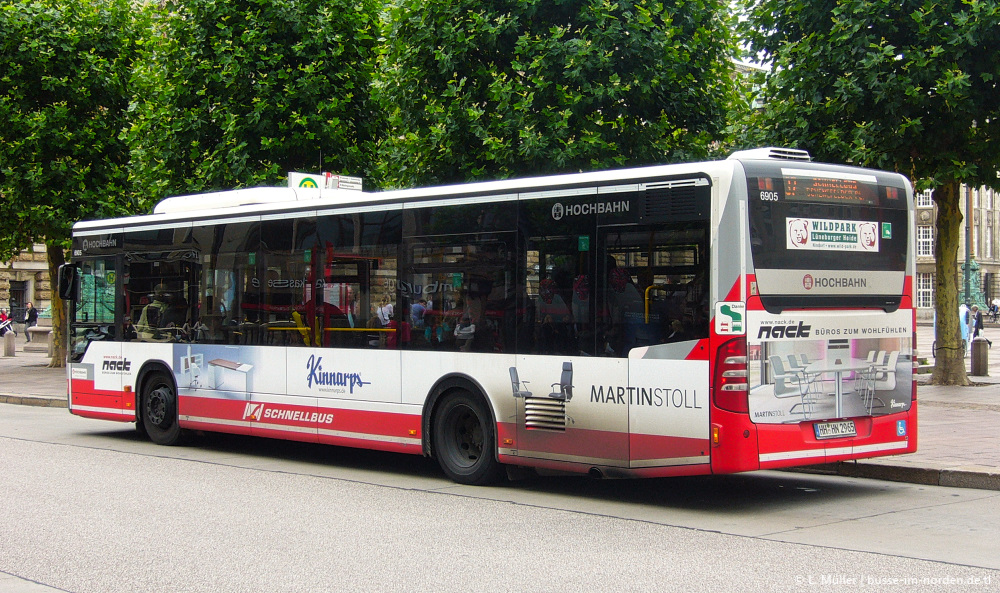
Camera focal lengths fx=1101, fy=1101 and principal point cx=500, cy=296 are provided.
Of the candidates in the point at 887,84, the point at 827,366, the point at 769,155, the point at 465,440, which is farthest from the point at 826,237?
the point at 887,84

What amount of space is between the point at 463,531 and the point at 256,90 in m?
13.9

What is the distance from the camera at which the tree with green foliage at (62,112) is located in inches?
1027

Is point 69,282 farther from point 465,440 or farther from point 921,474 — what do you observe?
point 921,474

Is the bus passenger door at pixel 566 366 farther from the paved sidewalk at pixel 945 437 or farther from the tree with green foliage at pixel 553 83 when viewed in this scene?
the tree with green foliage at pixel 553 83

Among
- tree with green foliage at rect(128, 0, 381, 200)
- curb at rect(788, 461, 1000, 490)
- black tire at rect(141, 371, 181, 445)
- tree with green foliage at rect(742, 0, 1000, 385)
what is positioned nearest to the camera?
curb at rect(788, 461, 1000, 490)

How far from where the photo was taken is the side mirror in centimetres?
1513

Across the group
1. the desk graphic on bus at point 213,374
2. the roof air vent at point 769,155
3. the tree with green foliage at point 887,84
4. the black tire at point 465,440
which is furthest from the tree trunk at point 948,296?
the desk graphic on bus at point 213,374

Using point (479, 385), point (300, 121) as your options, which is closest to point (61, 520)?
point (479, 385)

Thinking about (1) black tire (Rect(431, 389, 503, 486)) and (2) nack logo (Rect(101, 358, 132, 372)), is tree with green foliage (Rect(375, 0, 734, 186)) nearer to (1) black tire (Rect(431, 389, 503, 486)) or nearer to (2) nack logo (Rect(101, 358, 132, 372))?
(2) nack logo (Rect(101, 358, 132, 372))

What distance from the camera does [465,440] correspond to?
1060 cm

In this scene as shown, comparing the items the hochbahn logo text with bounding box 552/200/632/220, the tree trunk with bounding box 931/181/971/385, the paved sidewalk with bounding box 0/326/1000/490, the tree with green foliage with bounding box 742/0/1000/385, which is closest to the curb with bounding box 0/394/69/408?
the paved sidewalk with bounding box 0/326/1000/490

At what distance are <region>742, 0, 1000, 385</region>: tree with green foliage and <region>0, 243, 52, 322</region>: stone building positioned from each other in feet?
152

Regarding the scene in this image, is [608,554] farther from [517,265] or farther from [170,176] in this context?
[170,176]

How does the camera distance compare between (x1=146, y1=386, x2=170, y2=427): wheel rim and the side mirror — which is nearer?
(x1=146, y1=386, x2=170, y2=427): wheel rim
